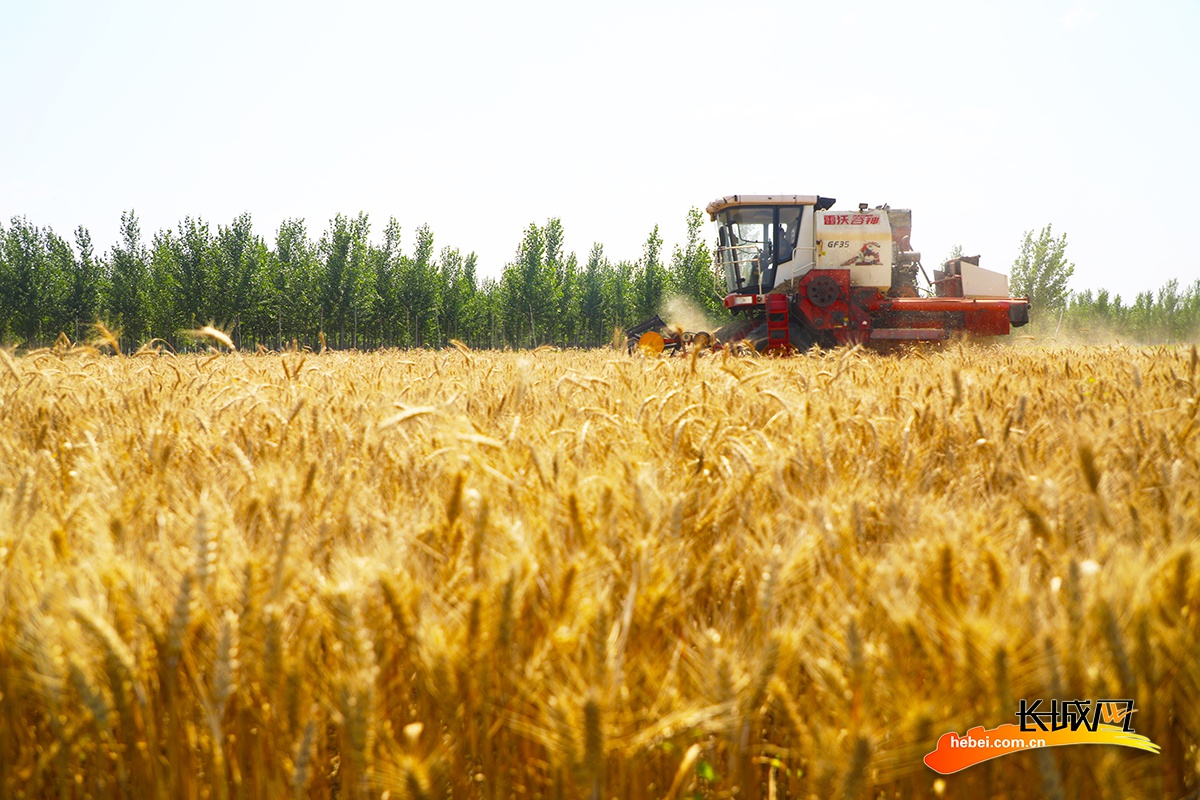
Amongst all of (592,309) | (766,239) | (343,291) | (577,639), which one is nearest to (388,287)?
(343,291)

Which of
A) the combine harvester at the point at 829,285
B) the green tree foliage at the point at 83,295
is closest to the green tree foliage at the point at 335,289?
the green tree foliage at the point at 83,295

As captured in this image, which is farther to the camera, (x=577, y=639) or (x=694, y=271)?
(x=694, y=271)

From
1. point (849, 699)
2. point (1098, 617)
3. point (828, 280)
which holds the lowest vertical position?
point (849, 699)

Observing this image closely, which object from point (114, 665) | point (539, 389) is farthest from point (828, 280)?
point (114, 665)

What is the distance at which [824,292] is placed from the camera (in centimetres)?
1172

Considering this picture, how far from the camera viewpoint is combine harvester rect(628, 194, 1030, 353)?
11.6 meters

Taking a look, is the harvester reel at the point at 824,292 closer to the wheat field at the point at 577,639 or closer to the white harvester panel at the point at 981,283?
the white harvester panel at the point at 981,283

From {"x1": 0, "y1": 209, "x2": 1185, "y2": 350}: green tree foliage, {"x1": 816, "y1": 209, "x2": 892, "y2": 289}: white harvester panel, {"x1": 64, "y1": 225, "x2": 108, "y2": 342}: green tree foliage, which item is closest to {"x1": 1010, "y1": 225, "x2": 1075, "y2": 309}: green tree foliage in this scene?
{"x1": 0, "y1": 209, "x2": 1185, "y2": 350}: green tree foliage

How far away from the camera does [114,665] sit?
811 millimetres

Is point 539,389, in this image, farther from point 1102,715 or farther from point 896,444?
point 1102,715

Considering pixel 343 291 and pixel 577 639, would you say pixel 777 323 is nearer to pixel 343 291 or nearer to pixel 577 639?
pixel 577 639

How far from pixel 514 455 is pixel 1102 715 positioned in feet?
4.16

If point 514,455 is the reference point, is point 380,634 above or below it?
below
